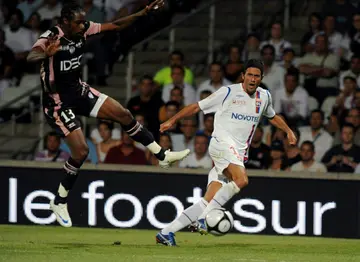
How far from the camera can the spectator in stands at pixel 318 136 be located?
18297 mm

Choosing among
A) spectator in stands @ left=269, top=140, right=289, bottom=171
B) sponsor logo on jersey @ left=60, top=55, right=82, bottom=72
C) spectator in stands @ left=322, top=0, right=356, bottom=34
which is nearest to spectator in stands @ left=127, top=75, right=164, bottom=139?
spectator in stands @ left=269, top=140, right=289, bottom=171

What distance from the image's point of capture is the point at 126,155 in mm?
18266

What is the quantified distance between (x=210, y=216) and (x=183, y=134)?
210 inches

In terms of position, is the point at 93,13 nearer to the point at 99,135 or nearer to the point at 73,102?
the point at 99,135

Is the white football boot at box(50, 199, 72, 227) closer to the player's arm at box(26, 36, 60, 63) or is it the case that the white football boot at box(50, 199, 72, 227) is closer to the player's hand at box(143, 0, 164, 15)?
the player's arm at box(26, 36, 60, 63)

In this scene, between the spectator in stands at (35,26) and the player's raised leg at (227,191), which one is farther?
the spectator in stands at (35,26)

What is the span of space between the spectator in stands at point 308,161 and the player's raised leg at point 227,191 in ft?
12.7

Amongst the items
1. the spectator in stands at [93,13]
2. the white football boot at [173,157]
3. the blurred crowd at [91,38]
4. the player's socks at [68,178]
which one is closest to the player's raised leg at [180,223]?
the white football boot at [173,157]

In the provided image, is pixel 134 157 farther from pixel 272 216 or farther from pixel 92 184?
pixel 272 216

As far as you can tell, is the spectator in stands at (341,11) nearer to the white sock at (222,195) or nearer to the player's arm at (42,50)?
the white sock at (222,195)

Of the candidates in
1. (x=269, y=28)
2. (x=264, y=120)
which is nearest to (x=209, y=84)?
(x=264, y=120)

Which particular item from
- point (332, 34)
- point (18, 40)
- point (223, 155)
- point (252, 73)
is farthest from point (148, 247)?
point (18, 40)

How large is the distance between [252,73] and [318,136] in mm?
4595

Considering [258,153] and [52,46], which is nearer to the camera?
[52,46]
